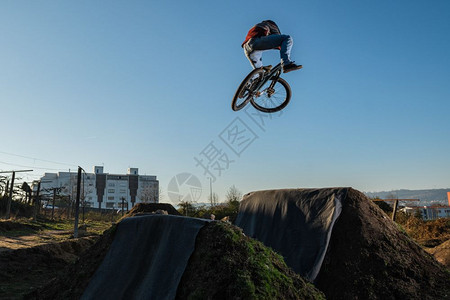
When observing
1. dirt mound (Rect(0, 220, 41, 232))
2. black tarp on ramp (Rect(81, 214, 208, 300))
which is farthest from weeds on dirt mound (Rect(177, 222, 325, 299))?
dirt mound (Rect(0, 220, 41, 232))

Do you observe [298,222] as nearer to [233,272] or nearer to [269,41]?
[233,272]

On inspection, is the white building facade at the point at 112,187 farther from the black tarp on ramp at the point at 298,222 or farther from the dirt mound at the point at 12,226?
the black tarp on ramp at the point at 298,222

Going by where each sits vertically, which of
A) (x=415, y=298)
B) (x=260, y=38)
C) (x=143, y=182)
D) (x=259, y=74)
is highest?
(x=143, y=182)

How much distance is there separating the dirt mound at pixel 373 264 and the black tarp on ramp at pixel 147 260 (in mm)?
3097

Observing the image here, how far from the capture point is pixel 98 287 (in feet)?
16.1

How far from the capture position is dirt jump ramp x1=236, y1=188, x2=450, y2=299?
6.17 metres

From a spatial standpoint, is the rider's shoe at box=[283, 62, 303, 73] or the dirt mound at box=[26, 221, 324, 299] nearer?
the dirt mound at box=[26, 221, 324, 299]

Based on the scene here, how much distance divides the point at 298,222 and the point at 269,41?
3.98 metres

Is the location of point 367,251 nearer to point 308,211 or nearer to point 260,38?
point 308,211

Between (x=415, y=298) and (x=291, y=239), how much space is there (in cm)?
245

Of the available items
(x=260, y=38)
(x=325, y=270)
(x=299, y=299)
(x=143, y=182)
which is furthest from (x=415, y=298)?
(x=143, y=182)

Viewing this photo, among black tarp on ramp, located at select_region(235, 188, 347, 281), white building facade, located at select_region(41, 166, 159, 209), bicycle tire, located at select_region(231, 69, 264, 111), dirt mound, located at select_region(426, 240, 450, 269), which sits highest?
white building facade, located at select_region(41, 166, 159, 209)

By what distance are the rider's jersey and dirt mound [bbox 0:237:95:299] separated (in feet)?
22.8

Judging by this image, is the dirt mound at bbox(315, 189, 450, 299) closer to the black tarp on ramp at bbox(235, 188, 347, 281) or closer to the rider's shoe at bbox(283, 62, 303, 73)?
the black tarp on ramp at bbox(235, 188, 347, 281)
